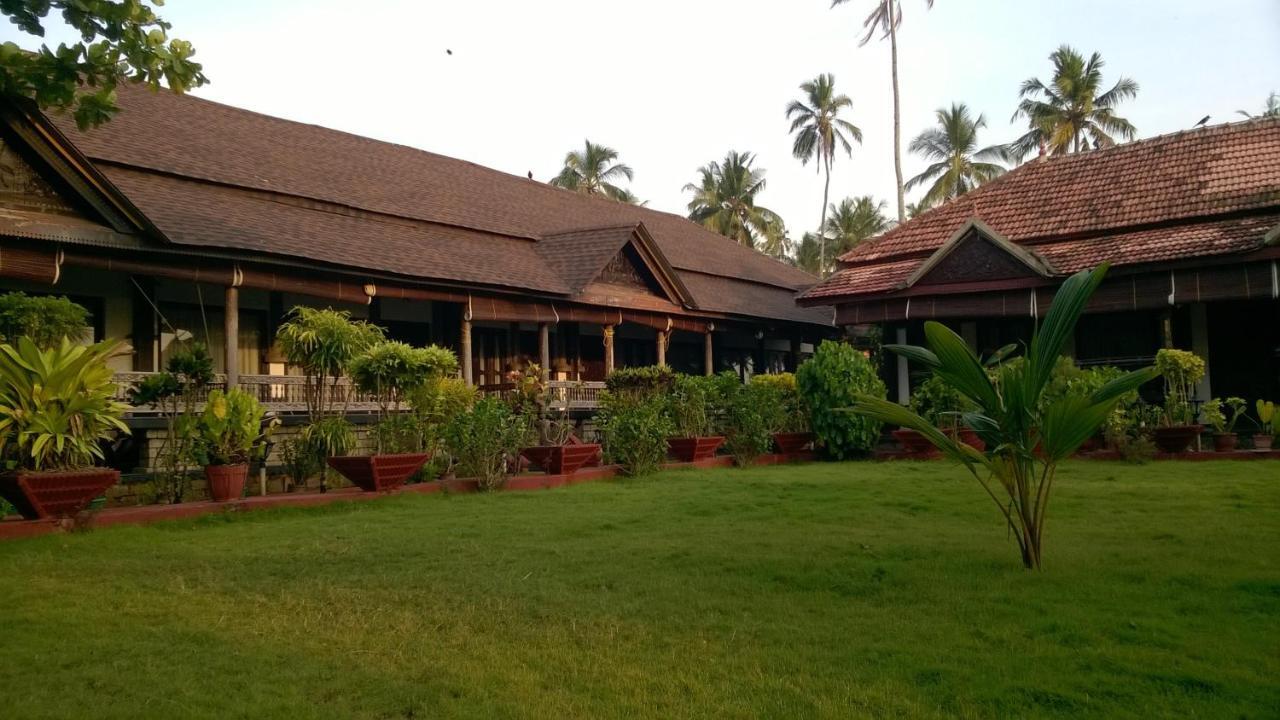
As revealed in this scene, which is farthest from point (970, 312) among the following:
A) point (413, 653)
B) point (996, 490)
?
point (413, 653)

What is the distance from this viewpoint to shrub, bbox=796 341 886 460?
1506 cm

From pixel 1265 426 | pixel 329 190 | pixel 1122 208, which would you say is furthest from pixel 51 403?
pixel 1122 208

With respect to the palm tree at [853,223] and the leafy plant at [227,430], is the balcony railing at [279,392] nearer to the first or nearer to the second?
the leafy plant at [227,430]

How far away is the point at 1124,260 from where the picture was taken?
1611 centimetres

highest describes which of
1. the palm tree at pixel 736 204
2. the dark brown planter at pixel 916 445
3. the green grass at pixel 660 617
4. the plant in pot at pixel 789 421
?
the palm tree at pixel 736 204

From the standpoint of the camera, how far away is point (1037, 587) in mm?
5301

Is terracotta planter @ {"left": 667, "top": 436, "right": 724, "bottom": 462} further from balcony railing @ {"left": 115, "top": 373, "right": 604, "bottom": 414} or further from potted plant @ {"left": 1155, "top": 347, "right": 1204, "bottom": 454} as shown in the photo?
potted plant @ {"left": 1155, "top": 347, "right": 1204, "bottom": 454}

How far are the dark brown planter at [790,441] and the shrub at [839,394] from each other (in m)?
0.27

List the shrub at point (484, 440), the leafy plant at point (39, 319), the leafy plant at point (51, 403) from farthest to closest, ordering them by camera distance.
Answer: the shrub at point (484, 440), the leafy plant at point (39, 319), the leafy plant at point (51, 403)

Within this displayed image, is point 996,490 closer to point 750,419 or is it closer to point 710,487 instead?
point 710,487

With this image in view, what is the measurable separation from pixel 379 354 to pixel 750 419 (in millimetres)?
5878

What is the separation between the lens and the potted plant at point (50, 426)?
7.86m

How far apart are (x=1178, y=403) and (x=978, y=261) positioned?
493 cm

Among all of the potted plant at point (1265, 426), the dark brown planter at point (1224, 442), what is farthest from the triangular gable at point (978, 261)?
the dark brown planter at point (1224, 442)
